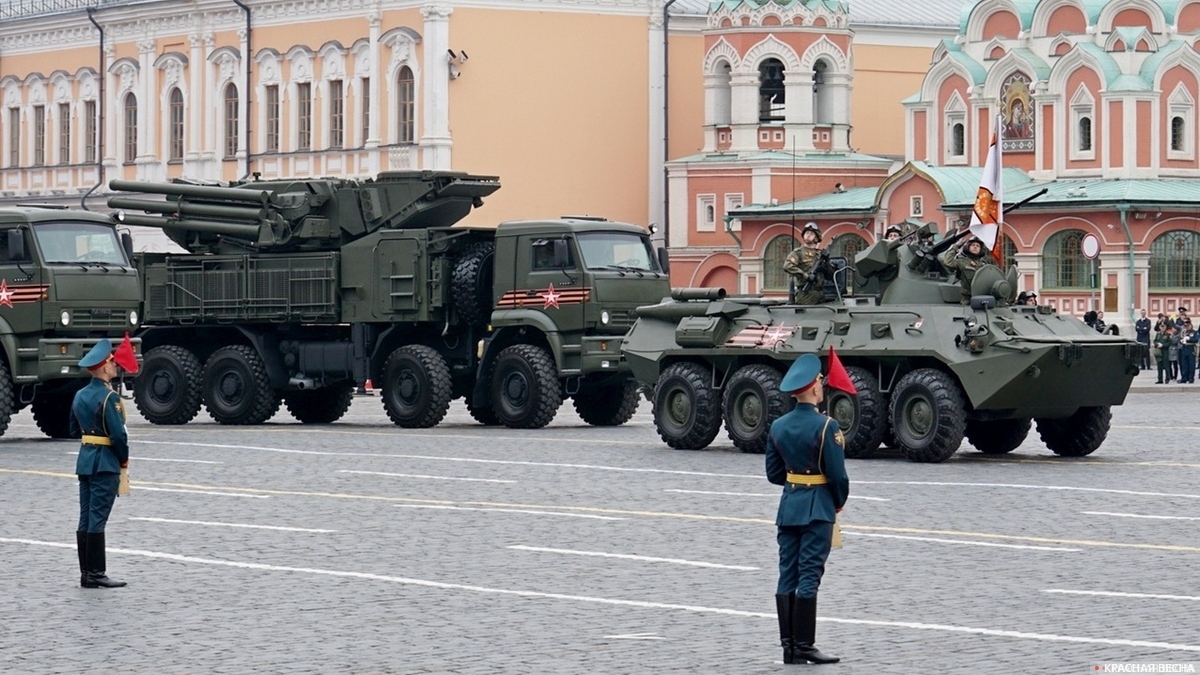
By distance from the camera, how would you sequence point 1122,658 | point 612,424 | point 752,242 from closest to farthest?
point 1122,658, point 612,424, point 752,242

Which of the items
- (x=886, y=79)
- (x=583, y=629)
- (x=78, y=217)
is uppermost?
(x=886, y=79)

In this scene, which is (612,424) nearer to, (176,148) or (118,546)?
(118,546)

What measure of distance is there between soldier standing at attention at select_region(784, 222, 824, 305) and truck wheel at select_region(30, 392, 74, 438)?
8.89m

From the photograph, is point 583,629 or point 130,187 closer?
point 583,629

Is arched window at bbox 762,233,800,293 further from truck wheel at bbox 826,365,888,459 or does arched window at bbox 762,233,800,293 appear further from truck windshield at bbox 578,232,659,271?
truck wheel at bbox 826,365,888,459

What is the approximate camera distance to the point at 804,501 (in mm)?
12445

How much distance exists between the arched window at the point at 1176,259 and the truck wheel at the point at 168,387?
31.6 m

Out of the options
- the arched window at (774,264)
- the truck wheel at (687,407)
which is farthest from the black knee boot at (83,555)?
the arched window at (774,264)

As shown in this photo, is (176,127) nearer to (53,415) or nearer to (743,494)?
(53,415)

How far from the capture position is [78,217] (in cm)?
2978

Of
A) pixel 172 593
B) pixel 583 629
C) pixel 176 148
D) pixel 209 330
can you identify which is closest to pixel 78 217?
pixel 209 330

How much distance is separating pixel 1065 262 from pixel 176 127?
26468mm

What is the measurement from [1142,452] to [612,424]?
824 centimetres

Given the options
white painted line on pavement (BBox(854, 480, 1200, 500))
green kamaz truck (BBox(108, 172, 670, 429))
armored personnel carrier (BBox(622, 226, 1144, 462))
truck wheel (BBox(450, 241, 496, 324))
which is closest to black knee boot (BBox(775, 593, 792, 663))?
white painted line on pavement (BBox(854, 480, 1200, 500))
